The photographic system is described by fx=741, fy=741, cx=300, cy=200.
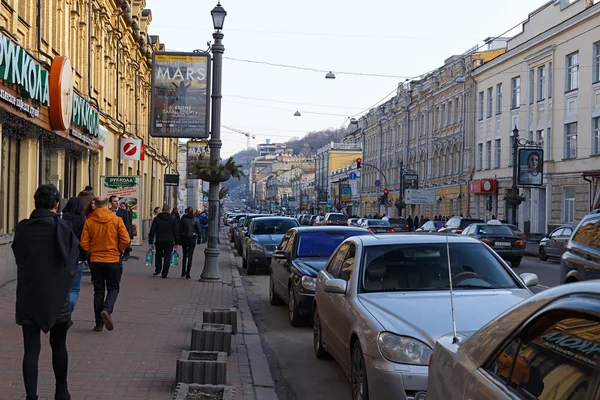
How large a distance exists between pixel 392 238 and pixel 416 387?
2.66m

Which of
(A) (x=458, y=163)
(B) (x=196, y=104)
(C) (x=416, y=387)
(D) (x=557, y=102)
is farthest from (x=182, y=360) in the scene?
(A) (x=458, y=163)

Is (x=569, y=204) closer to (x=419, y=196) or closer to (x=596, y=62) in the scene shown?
(x=596, y=62)

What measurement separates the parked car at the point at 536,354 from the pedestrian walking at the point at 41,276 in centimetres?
324

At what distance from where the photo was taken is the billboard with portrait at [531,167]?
128ft

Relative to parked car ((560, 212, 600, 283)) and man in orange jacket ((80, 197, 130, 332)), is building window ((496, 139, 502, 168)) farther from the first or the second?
man in orange jacket ((80, 197, 130, 332))

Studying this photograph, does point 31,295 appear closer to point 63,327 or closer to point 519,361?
point 63,327

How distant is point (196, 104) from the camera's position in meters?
17.8

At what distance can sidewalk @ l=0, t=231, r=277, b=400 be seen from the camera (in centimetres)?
673

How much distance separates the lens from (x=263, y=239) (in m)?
20.9

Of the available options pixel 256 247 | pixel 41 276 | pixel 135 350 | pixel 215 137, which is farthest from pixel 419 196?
pixel 41 276

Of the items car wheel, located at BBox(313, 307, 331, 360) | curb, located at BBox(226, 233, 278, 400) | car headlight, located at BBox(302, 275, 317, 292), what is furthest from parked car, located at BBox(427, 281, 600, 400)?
car headlight, located at BBox(302, 275, 317, 292)

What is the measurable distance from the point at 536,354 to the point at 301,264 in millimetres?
8740

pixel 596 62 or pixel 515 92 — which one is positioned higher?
pixel 596 62

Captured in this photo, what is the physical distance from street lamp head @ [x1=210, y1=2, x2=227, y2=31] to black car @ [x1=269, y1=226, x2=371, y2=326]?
544cm
